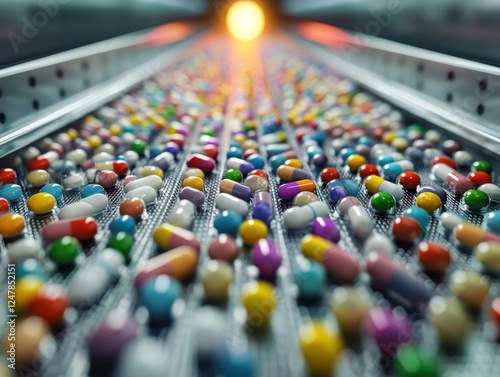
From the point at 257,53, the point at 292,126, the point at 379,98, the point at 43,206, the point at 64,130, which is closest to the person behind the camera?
the point at 43,206

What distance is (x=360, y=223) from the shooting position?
1.14 m

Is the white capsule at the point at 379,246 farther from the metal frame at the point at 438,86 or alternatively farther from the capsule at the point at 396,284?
the metal frame at the point at 438,86

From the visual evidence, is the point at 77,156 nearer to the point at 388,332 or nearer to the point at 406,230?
the point at 406,230

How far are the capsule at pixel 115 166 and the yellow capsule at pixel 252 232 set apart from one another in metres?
0.72

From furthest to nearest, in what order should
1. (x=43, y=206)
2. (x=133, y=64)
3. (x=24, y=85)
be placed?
(x=133, y=64) → (x=24, y=85) → (x=43, y=206)

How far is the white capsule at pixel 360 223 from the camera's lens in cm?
113

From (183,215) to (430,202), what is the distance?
70 centimetres

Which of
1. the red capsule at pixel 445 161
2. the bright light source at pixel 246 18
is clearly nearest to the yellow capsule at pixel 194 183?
the red capsule at pixel 445 161

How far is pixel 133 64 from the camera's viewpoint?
167 inches

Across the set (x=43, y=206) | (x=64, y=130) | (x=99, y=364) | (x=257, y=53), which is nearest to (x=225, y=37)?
(x=257, y=53)

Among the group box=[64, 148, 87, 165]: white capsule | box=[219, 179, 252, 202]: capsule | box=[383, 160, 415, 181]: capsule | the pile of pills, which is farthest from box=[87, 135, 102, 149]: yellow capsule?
box=[383, 160, 415, 181]: capsule

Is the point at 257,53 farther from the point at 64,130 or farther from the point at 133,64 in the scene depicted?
the point at 64,130

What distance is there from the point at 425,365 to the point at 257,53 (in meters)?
6.27

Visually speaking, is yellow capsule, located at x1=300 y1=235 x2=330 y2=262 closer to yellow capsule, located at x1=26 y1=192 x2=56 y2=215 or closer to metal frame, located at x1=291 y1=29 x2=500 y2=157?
Answer: yellow capsule, located at x1=26 y1=192 x2=56 y2=215
